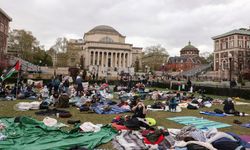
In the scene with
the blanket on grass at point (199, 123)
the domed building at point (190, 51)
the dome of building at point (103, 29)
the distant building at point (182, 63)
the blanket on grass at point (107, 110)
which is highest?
the dome of building at point (103, 29)

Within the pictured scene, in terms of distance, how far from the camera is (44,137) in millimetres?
7523

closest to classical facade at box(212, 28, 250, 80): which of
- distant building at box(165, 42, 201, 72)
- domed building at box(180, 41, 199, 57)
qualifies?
distant building at box(165, 42, 201, 72)

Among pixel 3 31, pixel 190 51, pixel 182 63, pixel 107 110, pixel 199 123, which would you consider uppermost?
pixel 190 51

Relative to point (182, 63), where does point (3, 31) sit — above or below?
above

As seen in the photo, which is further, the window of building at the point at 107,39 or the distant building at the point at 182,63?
the distant building at the point at 182,63

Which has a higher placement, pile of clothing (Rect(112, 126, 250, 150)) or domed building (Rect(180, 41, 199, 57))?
domed building (Rect(180, 41, 199, 57))

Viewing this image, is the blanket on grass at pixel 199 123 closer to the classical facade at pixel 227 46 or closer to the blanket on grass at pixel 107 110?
the blanket on grass at pixel 107 110

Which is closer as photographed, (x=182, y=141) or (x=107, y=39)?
(x=182, y=141)

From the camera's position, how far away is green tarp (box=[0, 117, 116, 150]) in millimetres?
6680

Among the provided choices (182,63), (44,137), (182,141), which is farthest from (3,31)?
(182,63)

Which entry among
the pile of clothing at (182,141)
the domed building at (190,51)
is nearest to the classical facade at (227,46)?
the domed building at (190,51)

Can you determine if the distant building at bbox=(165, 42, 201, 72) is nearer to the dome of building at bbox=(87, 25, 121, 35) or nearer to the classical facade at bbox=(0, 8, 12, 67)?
the dome of building at bbox=(87, 25, 121, 35)

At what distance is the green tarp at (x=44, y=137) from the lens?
6.68 meters

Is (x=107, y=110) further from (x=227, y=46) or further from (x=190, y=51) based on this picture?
(x=190, y=51)
